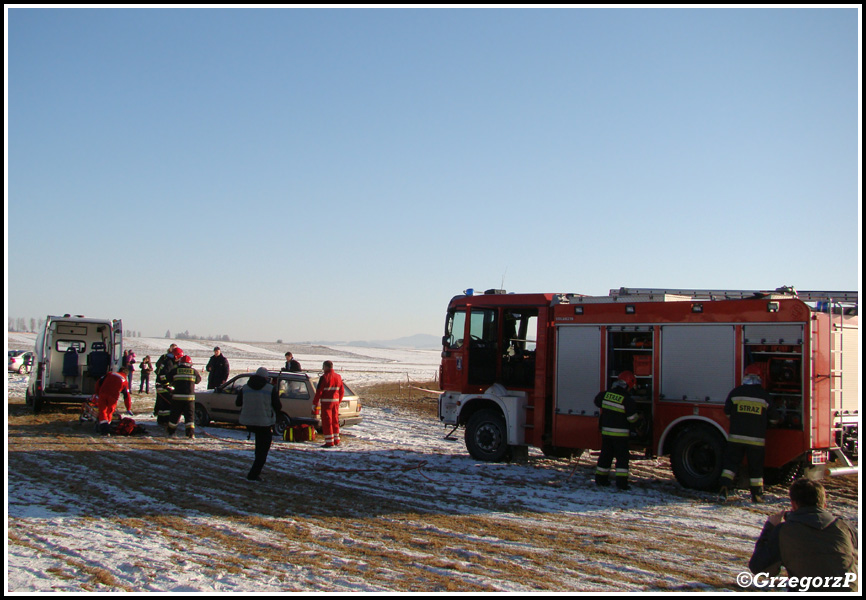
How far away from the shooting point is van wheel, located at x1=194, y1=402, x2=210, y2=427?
16.3m

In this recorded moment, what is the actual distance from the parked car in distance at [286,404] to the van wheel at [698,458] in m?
7.21

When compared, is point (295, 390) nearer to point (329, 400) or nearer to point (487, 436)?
point (329, 400)

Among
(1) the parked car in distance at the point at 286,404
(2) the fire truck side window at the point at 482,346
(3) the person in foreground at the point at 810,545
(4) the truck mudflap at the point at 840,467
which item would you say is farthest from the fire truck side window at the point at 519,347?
(3) the person in foreground at the point at 810,545

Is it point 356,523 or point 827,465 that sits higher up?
point 827,465

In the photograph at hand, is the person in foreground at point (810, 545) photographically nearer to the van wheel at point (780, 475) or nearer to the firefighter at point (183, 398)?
the van wheel at point (780, 475)

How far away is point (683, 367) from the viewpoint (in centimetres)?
1039

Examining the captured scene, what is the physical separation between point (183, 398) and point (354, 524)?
25.2 ft

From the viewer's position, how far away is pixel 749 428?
919 cm

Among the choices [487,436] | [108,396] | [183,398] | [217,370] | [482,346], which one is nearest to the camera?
[487,436]

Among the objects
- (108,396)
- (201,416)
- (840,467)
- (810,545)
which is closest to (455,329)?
(840,467)

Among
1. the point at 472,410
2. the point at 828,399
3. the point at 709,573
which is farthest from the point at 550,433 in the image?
the point at 709,573

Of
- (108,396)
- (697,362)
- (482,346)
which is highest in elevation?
(482,346)

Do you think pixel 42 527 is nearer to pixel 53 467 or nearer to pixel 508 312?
pixel 53 467

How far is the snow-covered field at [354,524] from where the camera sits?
5953 mm
